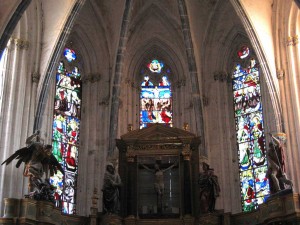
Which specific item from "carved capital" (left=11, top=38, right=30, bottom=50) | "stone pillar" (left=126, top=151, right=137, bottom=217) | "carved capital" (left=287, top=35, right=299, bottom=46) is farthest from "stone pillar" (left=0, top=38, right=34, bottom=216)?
"carved capital" (left=287, top=35, right=299, bottom=46)

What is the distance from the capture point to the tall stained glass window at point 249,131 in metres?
20.8

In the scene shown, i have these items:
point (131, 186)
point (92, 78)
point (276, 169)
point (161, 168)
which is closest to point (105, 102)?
point (92, 78)

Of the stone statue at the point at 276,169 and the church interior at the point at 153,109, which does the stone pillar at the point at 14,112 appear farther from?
the stone statue at the point at 276,169

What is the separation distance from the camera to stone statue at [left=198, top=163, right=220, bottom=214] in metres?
17.8

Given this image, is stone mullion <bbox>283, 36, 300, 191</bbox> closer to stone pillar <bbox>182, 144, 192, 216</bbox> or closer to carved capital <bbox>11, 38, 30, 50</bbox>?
stone pillar <bbox>182, 144, 192, 216</bbox>

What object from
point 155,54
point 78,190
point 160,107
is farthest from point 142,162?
point 155,54

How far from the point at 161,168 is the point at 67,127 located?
15.6ft

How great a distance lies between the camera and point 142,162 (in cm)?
1894

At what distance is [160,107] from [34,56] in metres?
5.45

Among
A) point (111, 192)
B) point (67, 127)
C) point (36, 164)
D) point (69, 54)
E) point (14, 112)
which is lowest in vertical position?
point (111, 192)

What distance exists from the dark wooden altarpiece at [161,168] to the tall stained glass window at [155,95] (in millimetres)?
3953

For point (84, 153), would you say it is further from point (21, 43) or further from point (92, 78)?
point (21, 43)

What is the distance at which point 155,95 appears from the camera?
936 inches

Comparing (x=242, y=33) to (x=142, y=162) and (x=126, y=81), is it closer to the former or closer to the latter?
(x=126, y=81)
